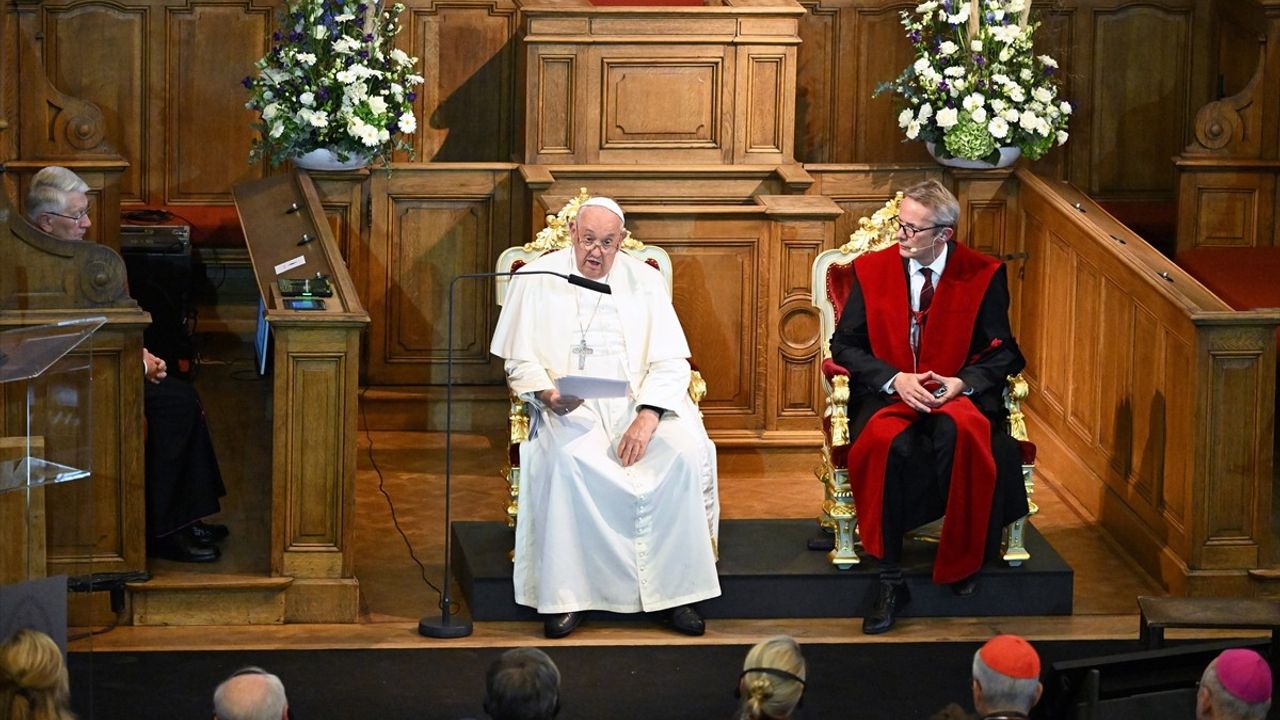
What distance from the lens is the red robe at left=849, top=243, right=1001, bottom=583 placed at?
7.01 m

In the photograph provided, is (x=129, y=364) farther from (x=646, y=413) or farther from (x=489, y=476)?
(x=489, y=476)

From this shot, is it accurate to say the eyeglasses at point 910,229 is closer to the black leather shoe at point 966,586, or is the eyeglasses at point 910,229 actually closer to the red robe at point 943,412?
the red robe at point 943,412

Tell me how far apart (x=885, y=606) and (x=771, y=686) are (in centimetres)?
253

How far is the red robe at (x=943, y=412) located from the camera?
7008 mm

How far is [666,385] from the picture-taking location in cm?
718

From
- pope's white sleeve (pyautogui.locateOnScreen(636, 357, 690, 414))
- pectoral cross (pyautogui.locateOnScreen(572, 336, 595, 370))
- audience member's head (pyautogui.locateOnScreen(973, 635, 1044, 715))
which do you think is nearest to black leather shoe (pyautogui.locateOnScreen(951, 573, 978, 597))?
pope's white sleeve (pyautogui.locateOnScreen(636, 357, 690, 414))

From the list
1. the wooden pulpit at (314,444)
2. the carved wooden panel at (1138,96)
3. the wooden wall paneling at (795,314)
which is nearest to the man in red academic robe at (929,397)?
the wooden wall paneling at (795,314)

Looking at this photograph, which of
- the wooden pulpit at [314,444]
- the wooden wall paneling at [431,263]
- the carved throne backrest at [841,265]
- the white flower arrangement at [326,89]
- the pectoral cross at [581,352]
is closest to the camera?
the wooden pulpit at [314,444]

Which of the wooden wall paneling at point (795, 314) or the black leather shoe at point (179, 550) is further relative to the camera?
the wooden wall paneling at point (795, 314)

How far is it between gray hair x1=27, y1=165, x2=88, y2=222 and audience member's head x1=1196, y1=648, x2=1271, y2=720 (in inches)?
156

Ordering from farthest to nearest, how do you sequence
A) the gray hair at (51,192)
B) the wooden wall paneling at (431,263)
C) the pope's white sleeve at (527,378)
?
the wooden wall paneling at (431,263) → the pope's white sleeve at (527,378) → the gray hair at (51,192)

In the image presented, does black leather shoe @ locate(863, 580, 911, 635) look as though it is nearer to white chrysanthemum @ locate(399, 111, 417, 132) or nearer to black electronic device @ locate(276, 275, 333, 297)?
black electronic device @ locate(276, 275, 333, 297)

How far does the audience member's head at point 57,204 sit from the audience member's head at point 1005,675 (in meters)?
3.51

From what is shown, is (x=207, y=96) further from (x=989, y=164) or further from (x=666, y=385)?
(x=666, y=385)
